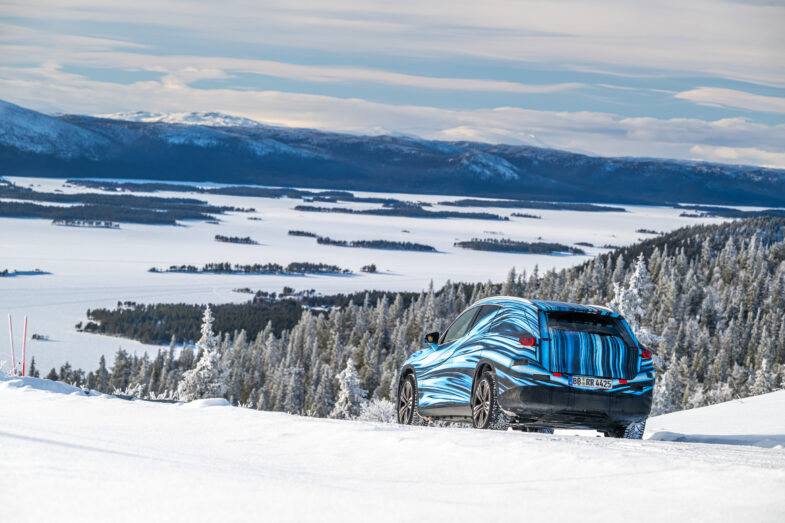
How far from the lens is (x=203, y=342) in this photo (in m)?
43.4

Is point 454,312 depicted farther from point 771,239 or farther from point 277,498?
point 277,498

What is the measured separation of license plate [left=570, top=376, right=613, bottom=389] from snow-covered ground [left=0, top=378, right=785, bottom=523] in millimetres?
1169

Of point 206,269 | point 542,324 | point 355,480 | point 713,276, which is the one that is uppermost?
point 542,324

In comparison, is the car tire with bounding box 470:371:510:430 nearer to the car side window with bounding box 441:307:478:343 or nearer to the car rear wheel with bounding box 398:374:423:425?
the car side window with bounding box 441:307:478:343

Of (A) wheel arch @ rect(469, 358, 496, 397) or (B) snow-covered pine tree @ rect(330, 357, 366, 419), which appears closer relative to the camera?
(A) wheel arch @ rect(469, 358, 496, 397)

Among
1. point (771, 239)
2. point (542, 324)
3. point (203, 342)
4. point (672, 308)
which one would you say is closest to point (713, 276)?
point (672, 308)

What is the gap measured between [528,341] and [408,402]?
A: 419cm

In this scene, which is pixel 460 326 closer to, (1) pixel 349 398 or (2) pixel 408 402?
(2) pixel 408 402

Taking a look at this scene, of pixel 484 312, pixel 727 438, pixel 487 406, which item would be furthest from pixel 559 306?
pixel 727 438

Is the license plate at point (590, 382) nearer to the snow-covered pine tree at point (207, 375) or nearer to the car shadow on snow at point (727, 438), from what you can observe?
the car shadow on snow at point (727, 438)

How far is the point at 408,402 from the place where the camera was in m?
15.9

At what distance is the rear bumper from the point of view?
12148 millimetres

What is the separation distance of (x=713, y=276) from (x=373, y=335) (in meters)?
41.0

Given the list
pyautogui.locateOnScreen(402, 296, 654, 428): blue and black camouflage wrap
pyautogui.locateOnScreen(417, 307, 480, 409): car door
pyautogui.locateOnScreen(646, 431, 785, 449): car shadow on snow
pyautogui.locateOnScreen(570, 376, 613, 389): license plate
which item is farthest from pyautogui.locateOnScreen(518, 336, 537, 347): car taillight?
pyautogui.locateOnScreen(646, 431, 785, 449): car shadow on snow
